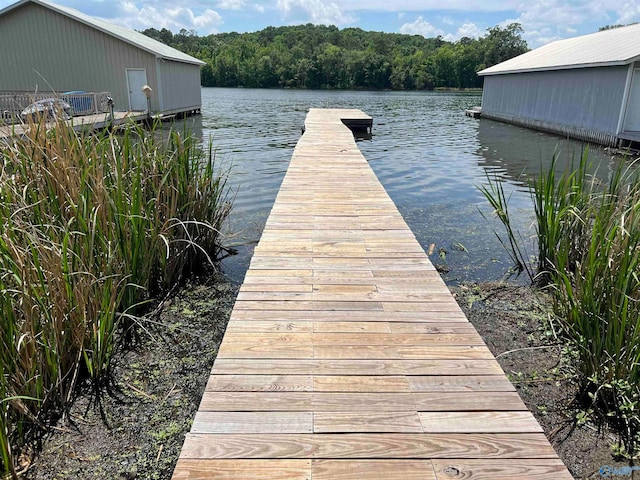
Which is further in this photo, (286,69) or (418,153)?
(286,69)

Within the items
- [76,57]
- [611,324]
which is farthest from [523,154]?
[76,57]

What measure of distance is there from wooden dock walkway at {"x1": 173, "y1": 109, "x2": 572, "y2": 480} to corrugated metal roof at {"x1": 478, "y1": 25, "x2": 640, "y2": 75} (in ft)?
45.8

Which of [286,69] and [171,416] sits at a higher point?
[286,69]

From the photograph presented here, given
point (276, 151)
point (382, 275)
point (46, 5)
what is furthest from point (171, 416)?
point (46, 5)

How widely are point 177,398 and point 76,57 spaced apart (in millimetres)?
20528

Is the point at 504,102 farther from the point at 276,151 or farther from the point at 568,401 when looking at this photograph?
the point at 568,401

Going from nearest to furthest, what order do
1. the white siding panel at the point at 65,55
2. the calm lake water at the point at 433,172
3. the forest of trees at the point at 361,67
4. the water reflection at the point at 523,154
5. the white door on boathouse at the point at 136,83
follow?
the calm lake water at the point at 433,172 → the water reflection at the point at 523,154 → the white siding panel at the point at 65,55 → the white door on boathouse at the point at 136,83 → the forest of trees at the point at 361,67

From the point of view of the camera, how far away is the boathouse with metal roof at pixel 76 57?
62.7 ft

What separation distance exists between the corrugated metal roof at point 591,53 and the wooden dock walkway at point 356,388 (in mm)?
13954

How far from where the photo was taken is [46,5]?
18.7 metres

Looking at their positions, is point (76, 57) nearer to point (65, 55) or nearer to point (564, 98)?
point (65, 55)

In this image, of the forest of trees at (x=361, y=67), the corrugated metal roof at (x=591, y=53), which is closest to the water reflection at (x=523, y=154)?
the corrugated metal roof at (x=591, y=53)

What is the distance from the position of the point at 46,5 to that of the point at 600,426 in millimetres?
22179

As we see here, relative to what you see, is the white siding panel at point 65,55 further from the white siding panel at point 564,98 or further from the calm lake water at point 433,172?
the white siding panel at point 564,98
